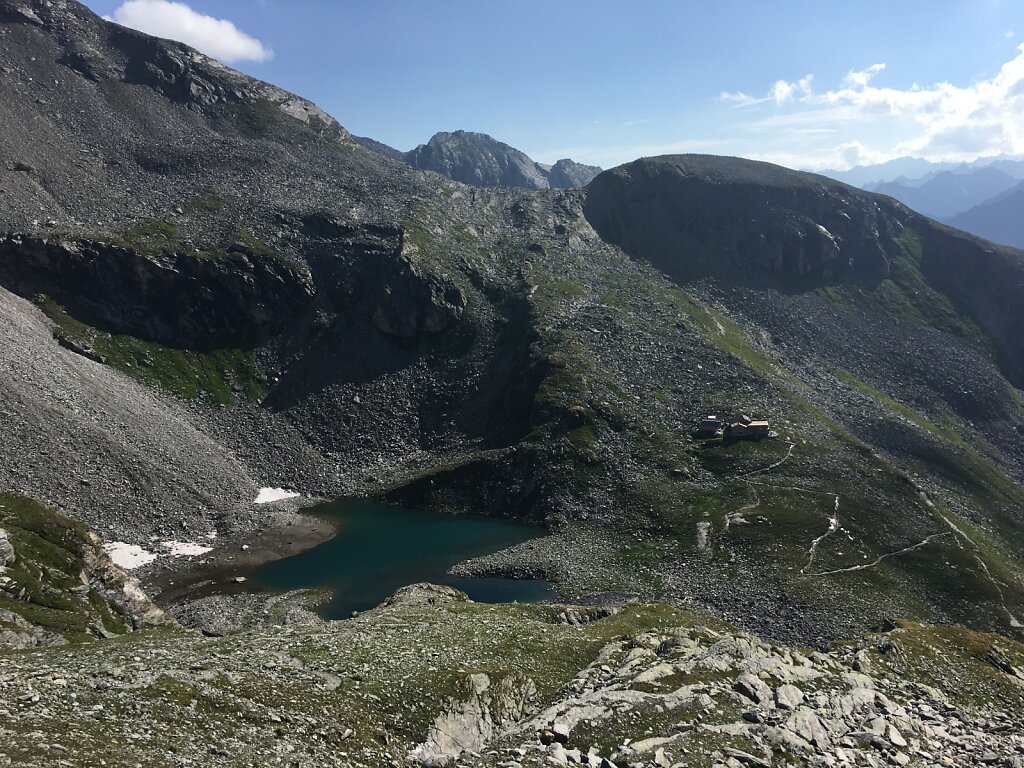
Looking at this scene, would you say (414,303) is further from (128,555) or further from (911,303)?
(911,303)

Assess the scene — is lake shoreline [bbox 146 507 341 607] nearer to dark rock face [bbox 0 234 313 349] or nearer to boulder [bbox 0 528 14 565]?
boulder [bbox 0 528 14 565]

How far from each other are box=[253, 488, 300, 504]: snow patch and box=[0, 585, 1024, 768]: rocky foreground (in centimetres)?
6763

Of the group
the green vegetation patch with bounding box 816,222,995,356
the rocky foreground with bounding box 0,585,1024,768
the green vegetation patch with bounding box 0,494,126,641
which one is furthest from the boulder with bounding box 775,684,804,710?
the green vegetation patch with bounding box 816,222,995,356

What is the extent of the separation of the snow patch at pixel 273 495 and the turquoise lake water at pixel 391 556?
741cm

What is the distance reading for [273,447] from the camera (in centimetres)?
11900

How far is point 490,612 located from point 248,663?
26.9 m

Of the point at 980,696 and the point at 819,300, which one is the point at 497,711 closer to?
the point at 980,696

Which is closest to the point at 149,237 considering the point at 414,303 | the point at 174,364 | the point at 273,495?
the point at 174,364

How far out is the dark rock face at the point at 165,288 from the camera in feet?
411

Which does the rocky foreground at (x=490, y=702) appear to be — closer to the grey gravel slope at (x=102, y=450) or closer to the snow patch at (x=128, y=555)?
the snow patch at (x=128, y=555)

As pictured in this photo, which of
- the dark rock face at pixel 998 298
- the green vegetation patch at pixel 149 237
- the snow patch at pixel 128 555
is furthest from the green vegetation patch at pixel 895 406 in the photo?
the green vegetation patch at pixel 149 237

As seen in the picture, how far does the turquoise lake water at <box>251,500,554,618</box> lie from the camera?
80125mm

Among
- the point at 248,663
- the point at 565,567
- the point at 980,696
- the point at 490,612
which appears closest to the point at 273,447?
the point at 565,567

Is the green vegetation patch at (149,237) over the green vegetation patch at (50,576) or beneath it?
over
